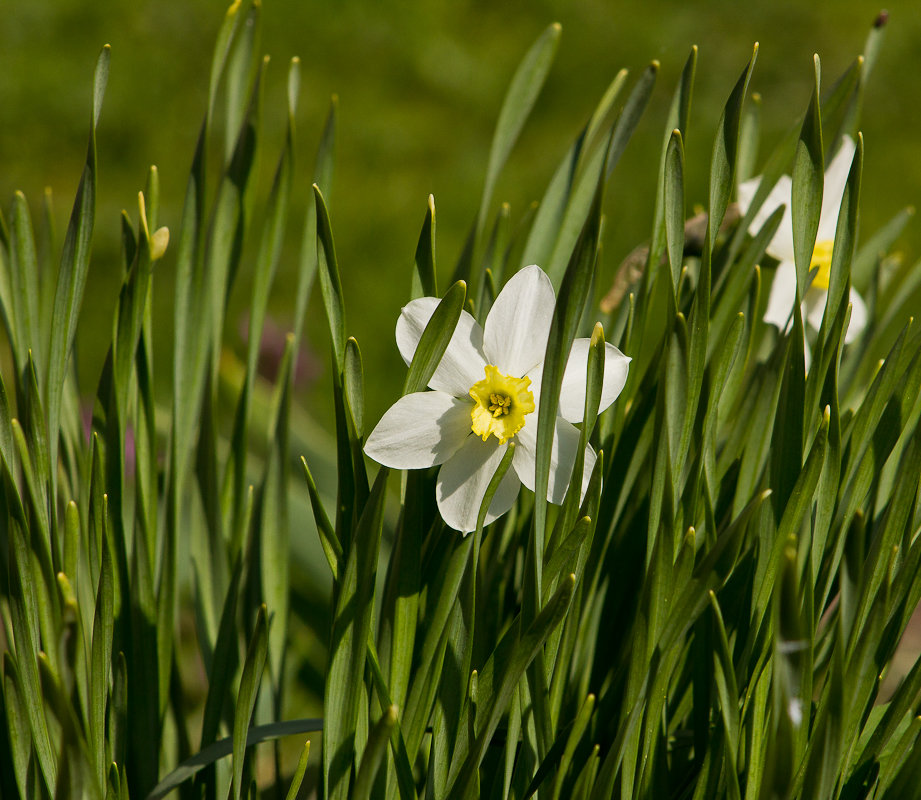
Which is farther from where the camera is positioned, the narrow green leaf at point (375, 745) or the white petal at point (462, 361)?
the white petal at point (462, 361)

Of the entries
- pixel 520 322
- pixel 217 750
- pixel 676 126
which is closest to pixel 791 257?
pixel 676 126

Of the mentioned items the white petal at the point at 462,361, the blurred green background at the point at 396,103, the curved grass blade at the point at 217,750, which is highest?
the blurred green background at the point at 396,103

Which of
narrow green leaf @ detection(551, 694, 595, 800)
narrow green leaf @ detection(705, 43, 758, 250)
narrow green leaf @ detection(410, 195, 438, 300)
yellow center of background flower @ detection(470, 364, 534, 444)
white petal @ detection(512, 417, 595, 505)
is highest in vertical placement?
narrow green leaf @ detection(705, 43, 758, 250)

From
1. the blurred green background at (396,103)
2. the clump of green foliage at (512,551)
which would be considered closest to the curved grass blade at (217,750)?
the clump of green foliage at (512,551)

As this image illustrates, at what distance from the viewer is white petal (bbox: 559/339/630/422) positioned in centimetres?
45

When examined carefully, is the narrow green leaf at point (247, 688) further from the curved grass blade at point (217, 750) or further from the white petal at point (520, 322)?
the white petal at point (520, 322)

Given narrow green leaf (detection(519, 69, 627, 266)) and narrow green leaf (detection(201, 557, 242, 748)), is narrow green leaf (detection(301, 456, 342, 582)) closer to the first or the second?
narrow green leaf (detection(201, 557, 242, 748))

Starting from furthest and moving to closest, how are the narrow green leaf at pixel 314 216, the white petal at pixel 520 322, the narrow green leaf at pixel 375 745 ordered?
the narrow green leaf at pixel 314 216
the white petal at pixel 520 322
the narrow green leaf at pixel 375 745

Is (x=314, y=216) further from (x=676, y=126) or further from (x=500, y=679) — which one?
(x=500, y=679)

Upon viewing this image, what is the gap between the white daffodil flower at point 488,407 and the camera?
45 cm

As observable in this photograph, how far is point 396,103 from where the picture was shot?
229 centimetres

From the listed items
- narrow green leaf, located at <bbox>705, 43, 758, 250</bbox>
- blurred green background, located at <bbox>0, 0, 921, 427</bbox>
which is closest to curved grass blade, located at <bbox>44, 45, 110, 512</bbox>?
narrow green leaf, located at <bbox>705, 43, 758, 250</bbox>

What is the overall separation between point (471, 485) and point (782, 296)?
0.31 meters

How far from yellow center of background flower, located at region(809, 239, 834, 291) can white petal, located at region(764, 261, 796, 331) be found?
0.02 metres
